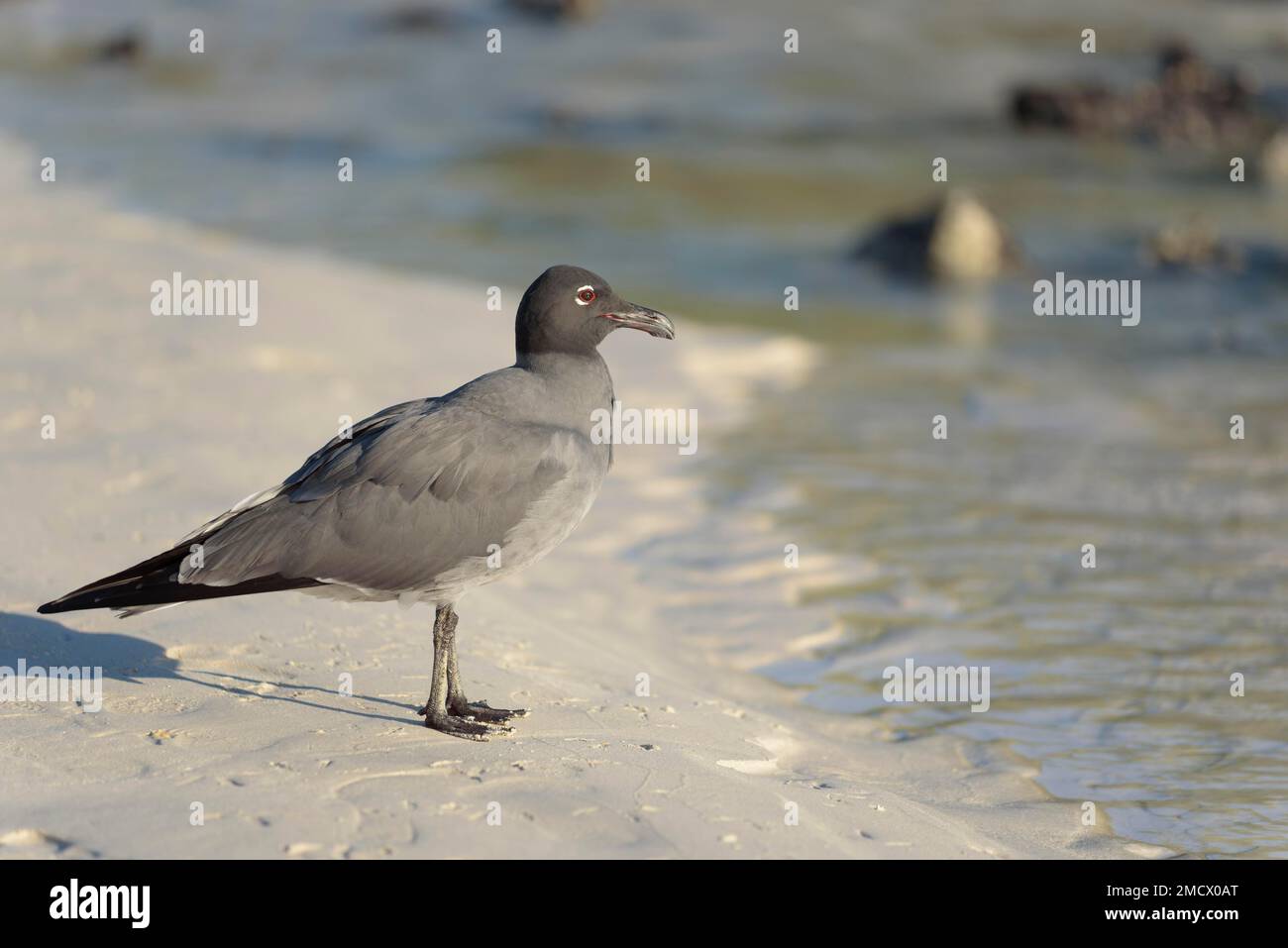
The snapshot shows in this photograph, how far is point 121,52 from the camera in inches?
1099

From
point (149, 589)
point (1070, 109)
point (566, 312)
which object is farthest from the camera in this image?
point (1070, 109)

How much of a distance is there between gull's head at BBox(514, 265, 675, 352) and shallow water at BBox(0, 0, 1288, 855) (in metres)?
1.98

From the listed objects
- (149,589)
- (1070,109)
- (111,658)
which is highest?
(1070,109)

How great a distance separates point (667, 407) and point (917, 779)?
16.8 feet

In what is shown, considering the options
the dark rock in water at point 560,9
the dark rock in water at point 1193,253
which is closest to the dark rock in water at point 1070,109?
the dark rock in water at point 1193,253

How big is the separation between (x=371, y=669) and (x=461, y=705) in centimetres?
63

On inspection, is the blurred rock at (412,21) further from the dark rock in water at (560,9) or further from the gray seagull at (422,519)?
the gray seagull at (422,519)

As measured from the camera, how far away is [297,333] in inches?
426

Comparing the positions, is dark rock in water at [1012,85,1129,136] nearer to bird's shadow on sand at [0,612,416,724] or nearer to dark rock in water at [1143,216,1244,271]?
dark rock in water at [1143,216,1244,271]

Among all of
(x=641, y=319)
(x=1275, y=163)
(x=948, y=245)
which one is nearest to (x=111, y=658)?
(x=641, y=319)

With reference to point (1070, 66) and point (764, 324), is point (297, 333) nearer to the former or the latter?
point (764, 324)

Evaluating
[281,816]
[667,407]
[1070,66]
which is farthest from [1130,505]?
[1070,66]

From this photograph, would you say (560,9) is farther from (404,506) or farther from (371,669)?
(404,506)

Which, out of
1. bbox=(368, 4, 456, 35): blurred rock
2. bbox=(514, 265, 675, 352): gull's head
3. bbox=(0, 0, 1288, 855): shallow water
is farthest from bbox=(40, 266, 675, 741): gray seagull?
bbox=(368, 4, 456, 35): blurred rock
